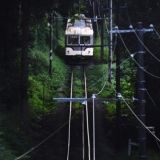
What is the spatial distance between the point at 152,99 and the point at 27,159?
19.5 ft

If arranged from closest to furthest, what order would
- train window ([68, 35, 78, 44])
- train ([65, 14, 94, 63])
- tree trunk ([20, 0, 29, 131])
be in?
tree trunk ([20, 0, 29, 131]) → train ([65, 14, 94, 63]) → train window ([68, 35, 78, 44])

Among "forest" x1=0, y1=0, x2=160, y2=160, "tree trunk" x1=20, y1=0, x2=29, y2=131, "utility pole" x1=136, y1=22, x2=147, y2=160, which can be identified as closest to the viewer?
"utility pole" x1=136, y1=22, x2=147, y2=160

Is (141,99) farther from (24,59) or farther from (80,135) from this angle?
(80,135)

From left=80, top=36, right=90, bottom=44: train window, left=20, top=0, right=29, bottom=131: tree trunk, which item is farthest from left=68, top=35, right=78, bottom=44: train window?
left=20, top=0, right=29, bottom=131: tree trunk

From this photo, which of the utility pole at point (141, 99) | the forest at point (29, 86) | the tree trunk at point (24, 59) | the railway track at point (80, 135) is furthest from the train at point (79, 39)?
the utility pole at point (141, 99)

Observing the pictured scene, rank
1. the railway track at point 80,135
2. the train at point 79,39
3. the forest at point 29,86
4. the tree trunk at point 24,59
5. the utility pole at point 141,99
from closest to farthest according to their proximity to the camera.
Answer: the utility pole at point 141,99 < the railway track at point 80,135 < the forest at point 29,86 < the tree trunk at point 24,59 < the train at point 79,39

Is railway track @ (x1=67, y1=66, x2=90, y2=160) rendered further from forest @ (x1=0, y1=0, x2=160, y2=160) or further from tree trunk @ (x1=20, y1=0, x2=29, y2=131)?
tree trunk @ (x1=20, y1=0, x2=29, y2=131)

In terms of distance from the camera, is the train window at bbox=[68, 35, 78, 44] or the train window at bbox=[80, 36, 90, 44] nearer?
the train window at bbox=[80, 36, 90, 44]

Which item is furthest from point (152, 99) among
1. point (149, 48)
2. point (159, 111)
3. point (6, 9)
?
point (6, 9)

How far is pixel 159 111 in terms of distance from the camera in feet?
65.8

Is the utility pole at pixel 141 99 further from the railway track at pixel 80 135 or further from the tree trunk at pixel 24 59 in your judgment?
the tree trunk at pixel 24 59

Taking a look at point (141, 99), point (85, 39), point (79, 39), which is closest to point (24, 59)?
point (141, 99)

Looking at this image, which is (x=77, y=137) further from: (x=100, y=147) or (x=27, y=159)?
(x=27, y=159)

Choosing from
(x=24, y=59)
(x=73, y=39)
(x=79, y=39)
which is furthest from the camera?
(x=73, y=39)
